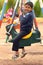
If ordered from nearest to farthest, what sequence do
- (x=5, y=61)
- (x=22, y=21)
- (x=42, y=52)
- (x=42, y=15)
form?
(x=22, y=21), (x=5, y=61), (x=42, y=52), (x=42, y=15)

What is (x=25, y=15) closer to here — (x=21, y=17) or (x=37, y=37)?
(x=21, y=17)

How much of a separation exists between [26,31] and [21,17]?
0.30 metres

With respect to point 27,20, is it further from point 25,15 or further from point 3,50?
point 3,50

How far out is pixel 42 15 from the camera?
19953 mm

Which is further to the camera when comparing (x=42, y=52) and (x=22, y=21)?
(x=42, y=52)

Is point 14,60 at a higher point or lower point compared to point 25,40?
lower

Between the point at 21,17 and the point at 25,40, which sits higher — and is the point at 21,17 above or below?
above

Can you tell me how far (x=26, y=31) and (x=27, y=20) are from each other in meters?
0.22

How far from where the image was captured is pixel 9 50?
24.2 feet

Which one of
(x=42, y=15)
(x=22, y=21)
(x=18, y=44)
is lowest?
(x=42, y=15)

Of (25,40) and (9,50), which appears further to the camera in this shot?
(9,50)

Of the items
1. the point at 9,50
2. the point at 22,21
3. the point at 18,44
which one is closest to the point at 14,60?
the point at 18,44

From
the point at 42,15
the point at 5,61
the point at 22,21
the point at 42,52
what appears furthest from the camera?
the point at 42,15

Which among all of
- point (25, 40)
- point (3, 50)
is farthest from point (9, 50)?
point (25, 40)
